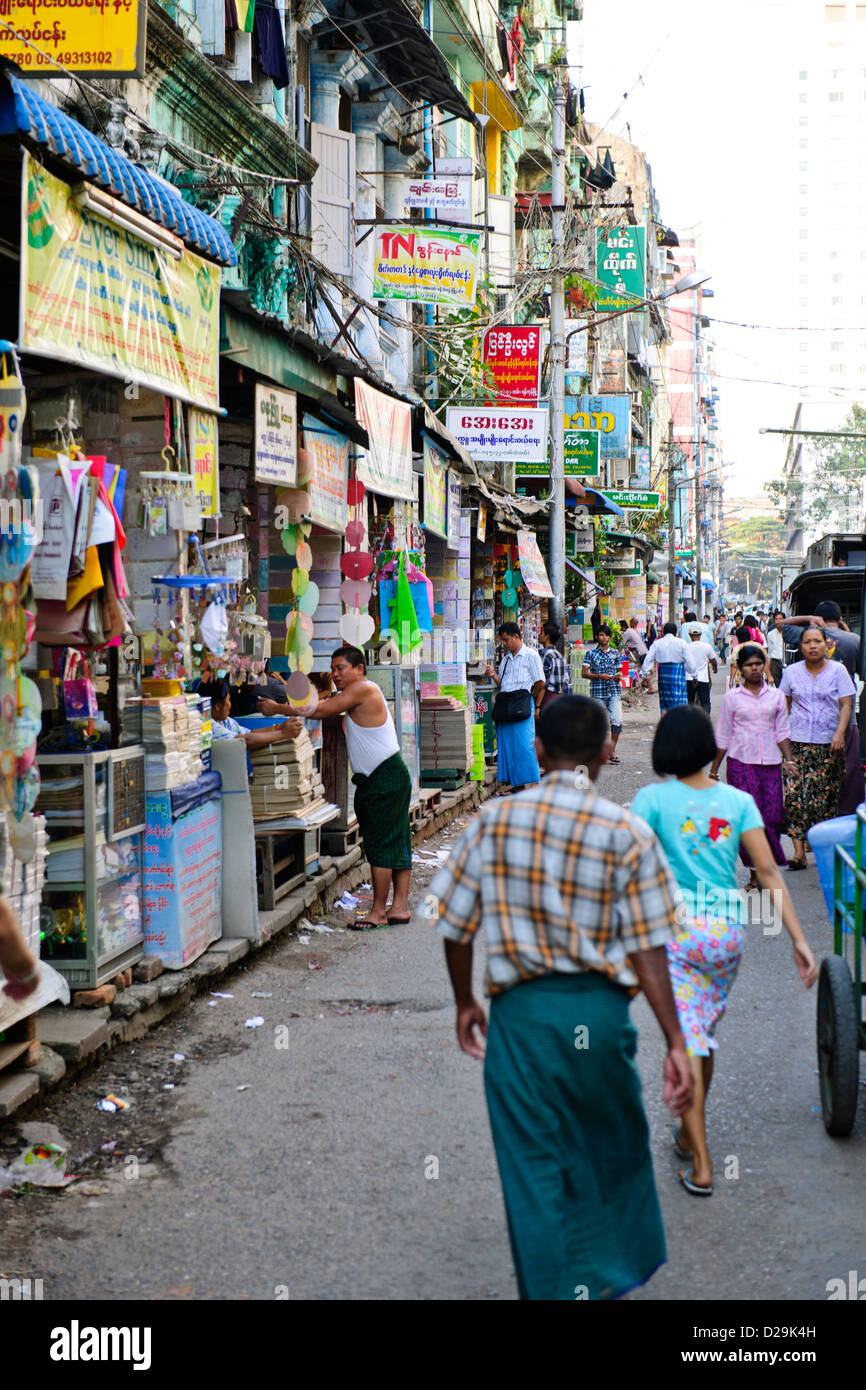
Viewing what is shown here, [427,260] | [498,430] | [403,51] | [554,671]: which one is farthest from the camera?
[498,430]

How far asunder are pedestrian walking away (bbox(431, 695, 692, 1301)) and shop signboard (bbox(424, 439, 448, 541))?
1157cm

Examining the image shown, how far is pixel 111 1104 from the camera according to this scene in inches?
245

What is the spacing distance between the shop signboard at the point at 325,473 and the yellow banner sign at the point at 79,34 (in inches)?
137

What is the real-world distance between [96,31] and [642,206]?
197 ft

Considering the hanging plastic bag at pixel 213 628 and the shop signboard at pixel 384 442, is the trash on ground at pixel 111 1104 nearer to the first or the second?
the hanging plastic bag at pixel 213 628

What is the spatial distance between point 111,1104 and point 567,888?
3.42 meters

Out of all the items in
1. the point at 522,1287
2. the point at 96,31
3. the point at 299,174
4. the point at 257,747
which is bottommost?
the point at 522,1287

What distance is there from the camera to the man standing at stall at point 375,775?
9.78 metres

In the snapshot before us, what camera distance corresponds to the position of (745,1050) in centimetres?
697

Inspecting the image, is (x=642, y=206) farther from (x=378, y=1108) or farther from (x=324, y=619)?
(x=378, y=1108)

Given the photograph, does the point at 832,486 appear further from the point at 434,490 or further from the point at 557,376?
the point at 434,490

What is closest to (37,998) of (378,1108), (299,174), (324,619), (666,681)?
(378,1108)

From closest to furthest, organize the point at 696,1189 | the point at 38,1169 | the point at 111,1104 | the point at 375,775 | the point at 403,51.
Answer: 1. the point at 696,1189
2. the point at 38,1169
3. the point at 111,1104
4. the point at 375,775
5. the point at 403,51

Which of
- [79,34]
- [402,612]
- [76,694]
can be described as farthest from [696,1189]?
[402,612]
